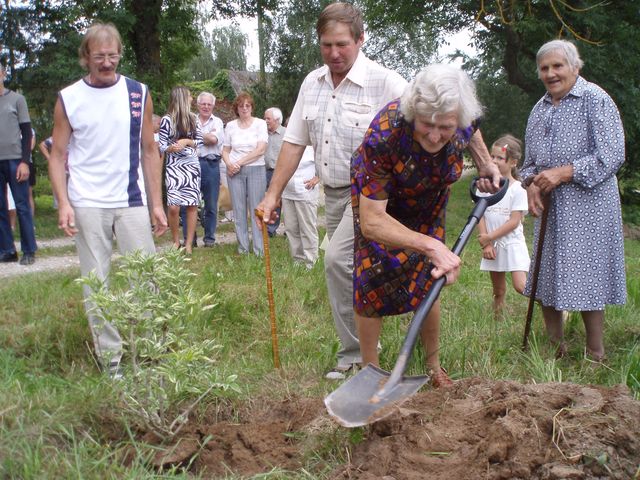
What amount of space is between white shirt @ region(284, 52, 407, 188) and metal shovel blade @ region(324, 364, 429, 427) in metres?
1.54

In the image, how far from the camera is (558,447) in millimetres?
2854

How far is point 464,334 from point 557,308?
2.04ft

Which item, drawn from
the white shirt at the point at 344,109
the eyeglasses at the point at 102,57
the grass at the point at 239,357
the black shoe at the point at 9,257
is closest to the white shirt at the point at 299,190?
the grass at the point at 239,357

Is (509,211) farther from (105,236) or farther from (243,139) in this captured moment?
(243,139)

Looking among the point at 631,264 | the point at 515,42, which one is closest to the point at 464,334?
the point at 631,264

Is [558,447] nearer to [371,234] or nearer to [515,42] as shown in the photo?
[371,234]

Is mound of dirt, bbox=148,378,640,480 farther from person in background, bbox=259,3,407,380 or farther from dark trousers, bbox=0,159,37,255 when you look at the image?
dark trousers, bbox=0,159,37,255

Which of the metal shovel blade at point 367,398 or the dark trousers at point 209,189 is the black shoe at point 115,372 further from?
the dark trousers at point 209,189

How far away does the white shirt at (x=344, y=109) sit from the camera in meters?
4.49

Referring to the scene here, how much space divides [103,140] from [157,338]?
63.4 inches

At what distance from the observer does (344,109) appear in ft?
14.8

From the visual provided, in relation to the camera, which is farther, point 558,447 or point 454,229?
point 454,229

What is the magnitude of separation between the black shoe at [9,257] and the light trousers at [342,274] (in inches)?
223

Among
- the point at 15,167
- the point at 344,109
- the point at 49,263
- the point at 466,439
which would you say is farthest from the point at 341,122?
the point at 49,263
